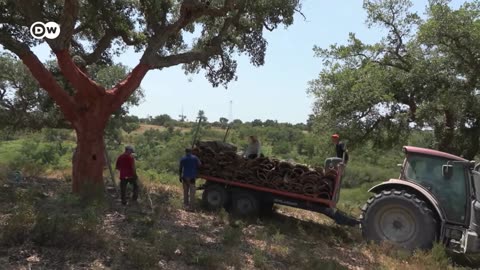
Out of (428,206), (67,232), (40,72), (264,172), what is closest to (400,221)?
(428,206)

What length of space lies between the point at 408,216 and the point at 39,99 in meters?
16.2

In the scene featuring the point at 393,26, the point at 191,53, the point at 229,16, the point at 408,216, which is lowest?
the point at 408,216

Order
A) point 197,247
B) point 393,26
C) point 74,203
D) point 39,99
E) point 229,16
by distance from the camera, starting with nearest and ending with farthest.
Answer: point 197,247 < point 74,203 < point 229,16 < point 393,26 < point 39,99

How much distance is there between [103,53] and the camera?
1531 cm

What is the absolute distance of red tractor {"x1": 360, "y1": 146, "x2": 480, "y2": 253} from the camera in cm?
891

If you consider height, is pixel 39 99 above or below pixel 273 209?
above

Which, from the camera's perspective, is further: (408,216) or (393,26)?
(393,26)

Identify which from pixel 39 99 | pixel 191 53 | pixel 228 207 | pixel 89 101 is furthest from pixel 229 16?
pixel 39 99

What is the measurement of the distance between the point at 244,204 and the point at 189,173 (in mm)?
1590

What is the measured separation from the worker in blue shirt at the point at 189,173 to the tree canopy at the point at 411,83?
20.2ft

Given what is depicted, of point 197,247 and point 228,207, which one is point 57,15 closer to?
point 228,207

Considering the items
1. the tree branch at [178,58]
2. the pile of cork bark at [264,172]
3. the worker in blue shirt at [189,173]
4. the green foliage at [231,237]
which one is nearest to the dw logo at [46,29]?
the tree branch at [178,58]

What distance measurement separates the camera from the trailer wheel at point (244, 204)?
1138 cm

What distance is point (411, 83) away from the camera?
15.2 meters
